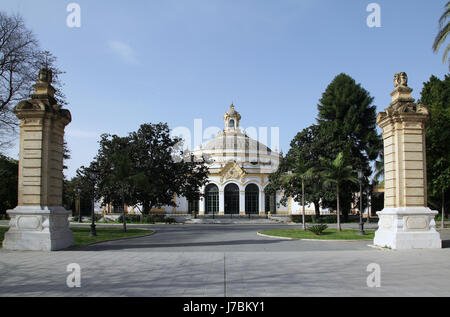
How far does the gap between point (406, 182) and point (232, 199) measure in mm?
39983

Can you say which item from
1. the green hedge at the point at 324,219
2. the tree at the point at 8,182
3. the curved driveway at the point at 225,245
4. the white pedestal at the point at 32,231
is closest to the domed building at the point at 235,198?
the green hedge at the point at 324,219

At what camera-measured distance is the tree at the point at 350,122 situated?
133 feet

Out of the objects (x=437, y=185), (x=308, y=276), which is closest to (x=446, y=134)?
(x=437, y=185)

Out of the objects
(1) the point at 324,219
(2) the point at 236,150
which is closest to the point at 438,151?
(1) the point at 324,219

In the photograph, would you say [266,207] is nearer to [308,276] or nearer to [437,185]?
[437,185]

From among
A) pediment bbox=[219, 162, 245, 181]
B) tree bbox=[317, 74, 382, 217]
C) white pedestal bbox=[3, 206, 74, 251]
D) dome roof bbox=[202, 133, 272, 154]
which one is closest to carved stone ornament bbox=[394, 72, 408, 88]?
white pedestal bbox=[3, 206, 74, 251]

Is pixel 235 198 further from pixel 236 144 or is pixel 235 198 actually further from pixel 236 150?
pixel 236 144

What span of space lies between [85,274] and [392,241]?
35.9 feet

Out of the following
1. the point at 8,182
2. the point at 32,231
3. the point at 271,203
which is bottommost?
the point at 271,203

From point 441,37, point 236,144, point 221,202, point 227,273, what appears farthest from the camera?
point 236,144

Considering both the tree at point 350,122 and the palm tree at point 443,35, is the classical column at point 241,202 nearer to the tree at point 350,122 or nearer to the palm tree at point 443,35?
the tree at point 350,122

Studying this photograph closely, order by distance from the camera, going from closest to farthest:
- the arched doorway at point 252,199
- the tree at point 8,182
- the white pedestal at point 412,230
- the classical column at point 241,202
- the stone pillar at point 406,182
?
the white pedestal at point 412,230
the stone pillar at point 406,182
the tree at point 8,182
the classical column at point 241,202
the arched doorway at point 252,199

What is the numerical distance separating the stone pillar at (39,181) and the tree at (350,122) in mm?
30250

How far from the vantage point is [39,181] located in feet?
45.7
